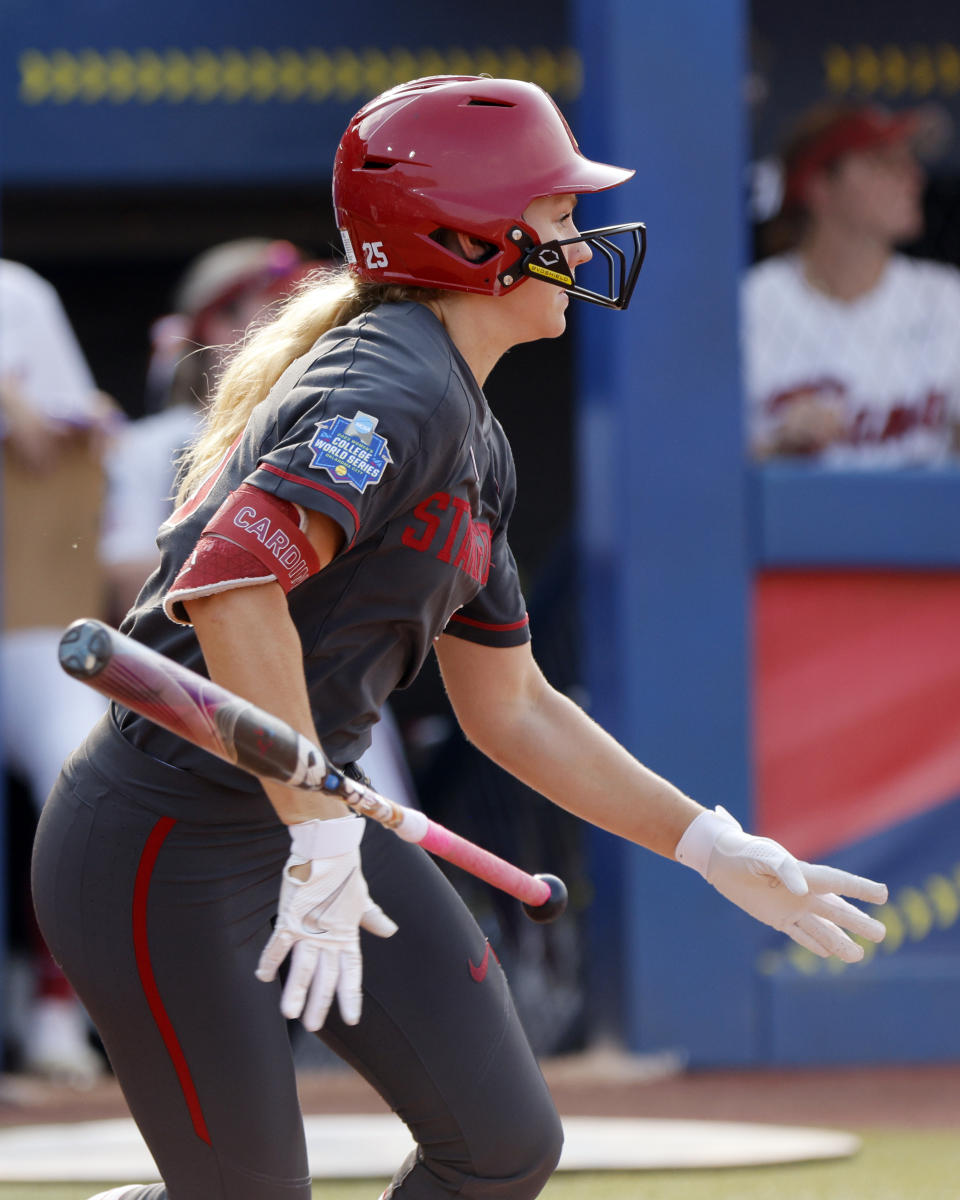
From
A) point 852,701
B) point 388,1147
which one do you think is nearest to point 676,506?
point 852,701

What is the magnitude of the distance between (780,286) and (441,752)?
76.2 inches

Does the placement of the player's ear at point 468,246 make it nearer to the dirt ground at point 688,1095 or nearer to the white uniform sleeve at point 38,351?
the dirt ground at point 688,1095

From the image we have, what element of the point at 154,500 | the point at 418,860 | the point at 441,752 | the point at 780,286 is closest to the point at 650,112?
the point at 780,286

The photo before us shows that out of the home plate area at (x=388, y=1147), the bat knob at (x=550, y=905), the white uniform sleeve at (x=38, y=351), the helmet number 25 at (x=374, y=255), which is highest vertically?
the helmet number 25 at (x=374, y=255)

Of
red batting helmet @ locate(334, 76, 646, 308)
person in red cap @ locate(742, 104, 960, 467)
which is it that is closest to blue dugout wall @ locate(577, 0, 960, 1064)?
person in red cap @ locate(742, 104, 960, 467)

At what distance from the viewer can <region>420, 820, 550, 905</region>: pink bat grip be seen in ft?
8.11

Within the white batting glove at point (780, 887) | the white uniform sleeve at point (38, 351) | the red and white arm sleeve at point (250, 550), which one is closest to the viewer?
the red and white arm sleeve at point (250, 550)

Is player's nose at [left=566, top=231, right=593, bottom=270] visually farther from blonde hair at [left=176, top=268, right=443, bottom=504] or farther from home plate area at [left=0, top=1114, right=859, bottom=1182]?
home plate area at [left=0, top=1114, right=859, bottom=1182]

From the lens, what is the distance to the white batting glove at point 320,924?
2.29 meters

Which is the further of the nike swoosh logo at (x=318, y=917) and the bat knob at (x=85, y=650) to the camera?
the nike swoosh logo at (x=318, y=917)

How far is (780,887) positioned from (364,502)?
942 mm

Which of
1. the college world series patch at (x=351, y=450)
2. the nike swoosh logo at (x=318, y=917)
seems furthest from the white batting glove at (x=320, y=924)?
the college world series patch at (x=351, y=450)

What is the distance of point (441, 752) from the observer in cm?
682

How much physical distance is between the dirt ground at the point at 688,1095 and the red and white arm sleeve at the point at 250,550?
10.3ft
